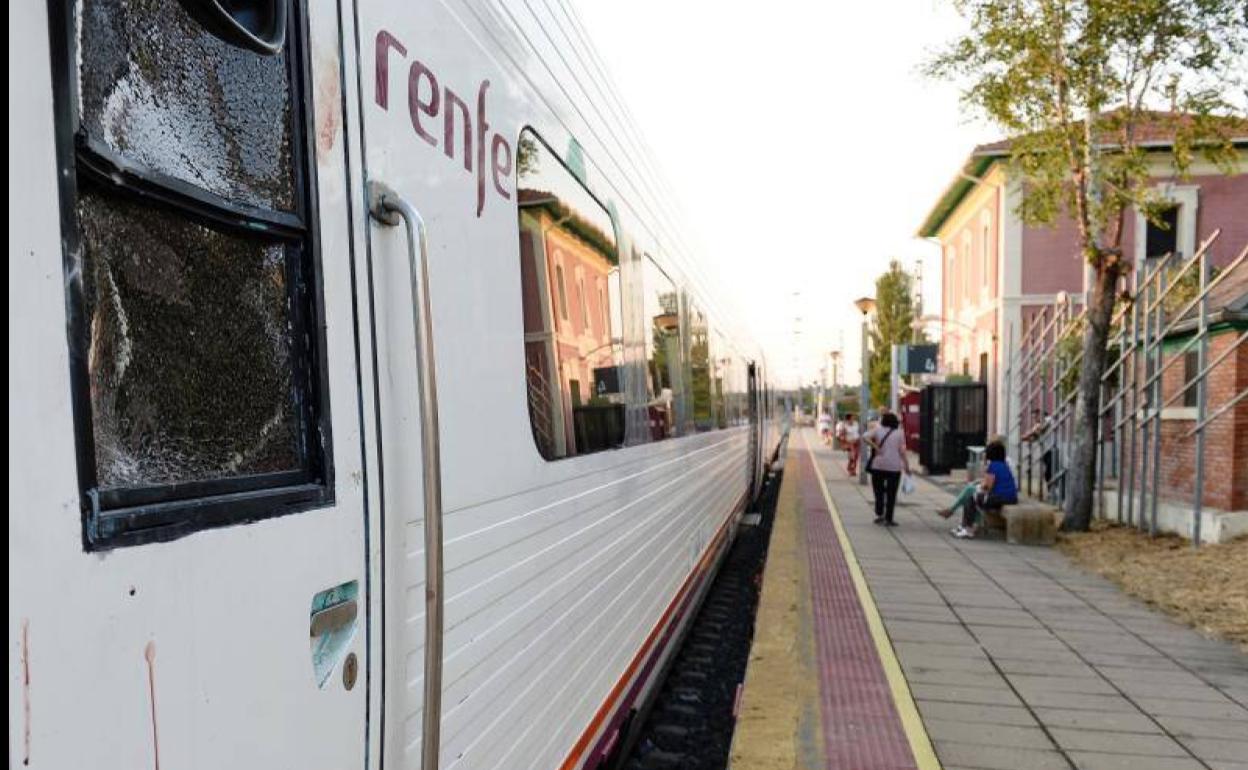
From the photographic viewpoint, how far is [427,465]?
1850mm

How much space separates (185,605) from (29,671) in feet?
0.85

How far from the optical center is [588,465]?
3.44 meters

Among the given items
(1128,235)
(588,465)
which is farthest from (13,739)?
(1128,235)

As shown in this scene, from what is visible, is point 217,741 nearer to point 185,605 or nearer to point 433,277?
point 185,605

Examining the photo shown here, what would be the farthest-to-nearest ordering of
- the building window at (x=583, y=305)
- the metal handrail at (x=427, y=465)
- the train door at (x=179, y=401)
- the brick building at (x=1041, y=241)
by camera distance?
the brick building at (x=1041, y=241)
the building window at (x=583, y=305)
the metal handrail at (x=427, y=465)
the train door at (x=179, y=401)

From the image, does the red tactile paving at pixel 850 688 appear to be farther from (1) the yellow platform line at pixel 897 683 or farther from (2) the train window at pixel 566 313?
(2) the train window at pixel 566 313

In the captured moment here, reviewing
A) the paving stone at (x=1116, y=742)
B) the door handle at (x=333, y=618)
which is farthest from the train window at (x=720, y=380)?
the door handle at (x=333, y=618)

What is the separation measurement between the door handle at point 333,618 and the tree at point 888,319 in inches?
2031

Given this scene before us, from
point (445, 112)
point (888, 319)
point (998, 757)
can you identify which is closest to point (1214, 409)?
point (998, 757)

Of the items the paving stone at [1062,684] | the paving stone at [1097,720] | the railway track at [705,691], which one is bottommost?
the railway track at [705,691]

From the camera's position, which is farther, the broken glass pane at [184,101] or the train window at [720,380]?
the train window at [720,380]

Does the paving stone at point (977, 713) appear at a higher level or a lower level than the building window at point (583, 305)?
lower

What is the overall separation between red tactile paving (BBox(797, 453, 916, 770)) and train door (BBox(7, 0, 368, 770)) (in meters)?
3.18

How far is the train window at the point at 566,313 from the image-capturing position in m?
2.91
